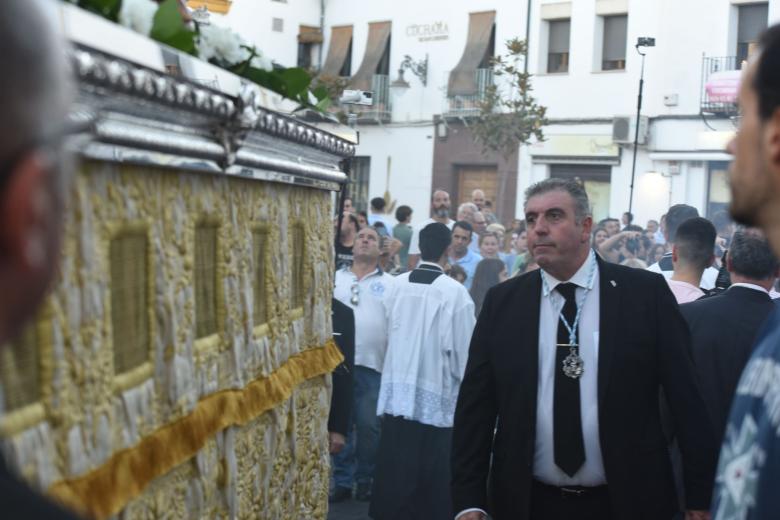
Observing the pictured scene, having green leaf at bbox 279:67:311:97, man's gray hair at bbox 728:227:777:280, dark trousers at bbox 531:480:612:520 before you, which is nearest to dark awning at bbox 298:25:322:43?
man's gray hair at bbox 728:227:777:280

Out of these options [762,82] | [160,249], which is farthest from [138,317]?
[762,82]

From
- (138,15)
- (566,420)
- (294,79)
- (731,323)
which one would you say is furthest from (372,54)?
(138,15)

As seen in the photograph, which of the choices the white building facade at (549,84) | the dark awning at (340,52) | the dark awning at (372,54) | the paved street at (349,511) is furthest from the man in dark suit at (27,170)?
the dark awning at (340,52)

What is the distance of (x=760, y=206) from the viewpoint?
7.42 feet

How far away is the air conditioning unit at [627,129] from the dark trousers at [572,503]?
21775mm

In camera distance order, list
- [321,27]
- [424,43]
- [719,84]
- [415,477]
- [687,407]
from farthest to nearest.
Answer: [321,27], [424,43], [719,84], [415,477], [687,407]

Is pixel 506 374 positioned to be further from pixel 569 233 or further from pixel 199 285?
pixel 199 285

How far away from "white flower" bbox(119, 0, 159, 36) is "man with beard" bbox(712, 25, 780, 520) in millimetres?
1269

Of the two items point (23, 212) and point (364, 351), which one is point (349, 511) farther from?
point (23, 212)

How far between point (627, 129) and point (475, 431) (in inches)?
850

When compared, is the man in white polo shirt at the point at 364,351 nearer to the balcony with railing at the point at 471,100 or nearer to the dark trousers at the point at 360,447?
the dark trousers at the point at 360,447

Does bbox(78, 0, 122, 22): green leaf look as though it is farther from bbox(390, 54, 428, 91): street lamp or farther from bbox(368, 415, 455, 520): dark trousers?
bbox(390, 54, 428, 91): street lamp

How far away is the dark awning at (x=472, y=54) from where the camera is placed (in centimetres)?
2919

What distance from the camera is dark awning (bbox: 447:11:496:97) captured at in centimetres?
2919
